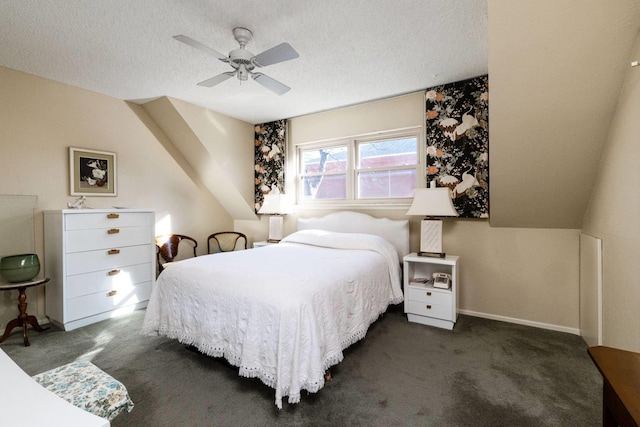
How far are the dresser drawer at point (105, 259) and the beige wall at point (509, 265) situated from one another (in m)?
3.08

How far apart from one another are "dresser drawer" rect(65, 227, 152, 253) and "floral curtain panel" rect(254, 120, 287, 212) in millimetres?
1785

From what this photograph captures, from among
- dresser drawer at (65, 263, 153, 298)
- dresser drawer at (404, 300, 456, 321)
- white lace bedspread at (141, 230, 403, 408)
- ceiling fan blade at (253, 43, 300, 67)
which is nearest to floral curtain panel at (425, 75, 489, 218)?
dresser drawer at (404, 300, 456, 321)

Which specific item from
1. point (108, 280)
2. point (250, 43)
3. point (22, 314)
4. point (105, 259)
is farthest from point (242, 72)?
point (22, 314)

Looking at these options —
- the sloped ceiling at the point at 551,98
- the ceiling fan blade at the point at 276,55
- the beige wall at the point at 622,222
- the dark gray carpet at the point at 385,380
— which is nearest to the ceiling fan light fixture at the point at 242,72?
the ceiling fan blade at the point at 276,55

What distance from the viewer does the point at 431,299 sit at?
9.46 ft

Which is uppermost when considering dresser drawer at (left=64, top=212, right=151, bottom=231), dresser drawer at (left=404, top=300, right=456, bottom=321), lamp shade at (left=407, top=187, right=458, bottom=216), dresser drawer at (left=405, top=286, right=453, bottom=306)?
lamp shade at (left=407, top=187, right=458, bottom=216)

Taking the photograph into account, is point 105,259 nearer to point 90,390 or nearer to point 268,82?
point 90,390

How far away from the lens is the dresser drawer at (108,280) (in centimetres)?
284

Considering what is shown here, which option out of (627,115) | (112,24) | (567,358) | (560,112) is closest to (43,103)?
(112,24)

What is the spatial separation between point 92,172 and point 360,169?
3.29 metres

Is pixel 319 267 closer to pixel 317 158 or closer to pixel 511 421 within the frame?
pixel 511 421

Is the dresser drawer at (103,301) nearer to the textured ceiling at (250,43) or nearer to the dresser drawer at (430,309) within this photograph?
the textured ceiling at (250,43)

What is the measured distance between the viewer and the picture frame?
3.19 metres

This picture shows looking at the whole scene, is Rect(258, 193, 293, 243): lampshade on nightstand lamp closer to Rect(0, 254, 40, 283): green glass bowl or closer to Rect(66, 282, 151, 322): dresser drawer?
Rect(66, 282, 151, 322): dresser drawer
